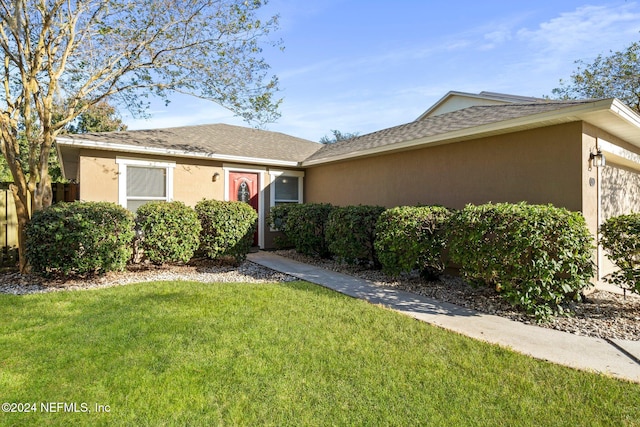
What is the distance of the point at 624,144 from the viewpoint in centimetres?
682

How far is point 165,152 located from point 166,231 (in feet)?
9.21

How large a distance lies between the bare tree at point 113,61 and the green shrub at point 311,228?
291cm

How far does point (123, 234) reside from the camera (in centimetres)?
625

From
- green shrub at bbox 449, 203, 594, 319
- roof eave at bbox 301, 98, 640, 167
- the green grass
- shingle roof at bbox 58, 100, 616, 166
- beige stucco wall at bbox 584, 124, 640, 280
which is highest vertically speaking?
shingle roof at bbox 58, 100, 616, 166

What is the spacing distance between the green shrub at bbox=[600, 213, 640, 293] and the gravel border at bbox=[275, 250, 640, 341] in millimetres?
413

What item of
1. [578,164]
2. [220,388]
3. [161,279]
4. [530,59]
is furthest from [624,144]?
[161,279]

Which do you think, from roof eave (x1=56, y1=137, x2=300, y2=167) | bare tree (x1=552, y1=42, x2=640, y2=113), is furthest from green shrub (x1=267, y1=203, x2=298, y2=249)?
bare tree (x1=552, y1=42, x2=640, y2=113)

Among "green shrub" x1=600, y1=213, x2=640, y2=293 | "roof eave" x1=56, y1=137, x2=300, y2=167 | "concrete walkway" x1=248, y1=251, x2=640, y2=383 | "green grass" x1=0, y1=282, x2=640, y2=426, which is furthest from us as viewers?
"roof eave" x1=56, y1=137, x2=300, y2=167

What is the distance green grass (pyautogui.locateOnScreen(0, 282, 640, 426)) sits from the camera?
2.34m

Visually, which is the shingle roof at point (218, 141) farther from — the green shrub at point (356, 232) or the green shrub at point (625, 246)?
the green shrub at point (625, 246)

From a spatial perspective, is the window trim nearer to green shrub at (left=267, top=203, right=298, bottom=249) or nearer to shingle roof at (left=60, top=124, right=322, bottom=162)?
shingle roof at (left=60, top=124, right=322, bottom=162)

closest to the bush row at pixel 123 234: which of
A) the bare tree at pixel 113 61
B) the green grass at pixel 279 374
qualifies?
the bare tree at pixel 113 61

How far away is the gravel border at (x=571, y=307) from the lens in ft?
13.2

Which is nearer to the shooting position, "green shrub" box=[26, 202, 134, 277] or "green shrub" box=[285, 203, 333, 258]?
"green shrub" box=[26, 202, 134, 277]
